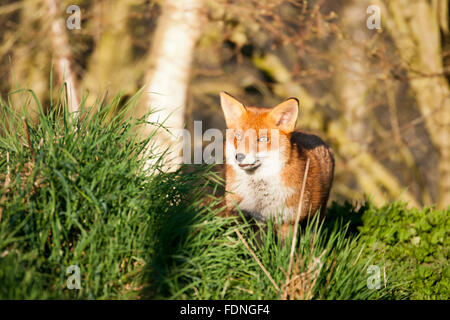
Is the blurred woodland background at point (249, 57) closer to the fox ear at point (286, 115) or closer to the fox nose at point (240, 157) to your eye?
the fox ear at point (286, 115)

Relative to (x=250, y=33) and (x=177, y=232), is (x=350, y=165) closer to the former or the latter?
(x=250, y=33)

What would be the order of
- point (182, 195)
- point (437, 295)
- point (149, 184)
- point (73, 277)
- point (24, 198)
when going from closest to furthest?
point (73, 277) < point (24, 198) < point (149, 184) < point (182, 195) < point (437, 295)

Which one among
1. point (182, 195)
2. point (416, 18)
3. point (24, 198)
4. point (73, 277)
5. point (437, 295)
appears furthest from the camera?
point (416, 18)

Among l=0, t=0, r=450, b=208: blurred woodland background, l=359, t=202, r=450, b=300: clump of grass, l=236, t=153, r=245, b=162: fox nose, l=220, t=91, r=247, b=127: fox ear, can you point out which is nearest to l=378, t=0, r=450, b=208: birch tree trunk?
l=0, t=0, r=450, b=208: blurred woodland background

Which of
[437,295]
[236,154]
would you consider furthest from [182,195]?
[437,295]

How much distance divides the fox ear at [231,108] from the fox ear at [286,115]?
33 centimetres

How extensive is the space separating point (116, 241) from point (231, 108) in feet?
7.28

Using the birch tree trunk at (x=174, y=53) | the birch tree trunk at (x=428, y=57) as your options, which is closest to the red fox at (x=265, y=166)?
the birch tree trunk at (x=174, y=53)

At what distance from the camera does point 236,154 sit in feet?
16.9

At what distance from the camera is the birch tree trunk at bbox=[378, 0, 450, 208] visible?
33.7 feet

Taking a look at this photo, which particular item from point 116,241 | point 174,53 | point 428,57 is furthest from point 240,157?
point 428,57

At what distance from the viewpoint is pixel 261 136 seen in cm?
522

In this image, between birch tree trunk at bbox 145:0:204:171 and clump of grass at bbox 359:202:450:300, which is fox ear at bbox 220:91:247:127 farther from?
birch tree trunk at bbox 145:0:204:171
